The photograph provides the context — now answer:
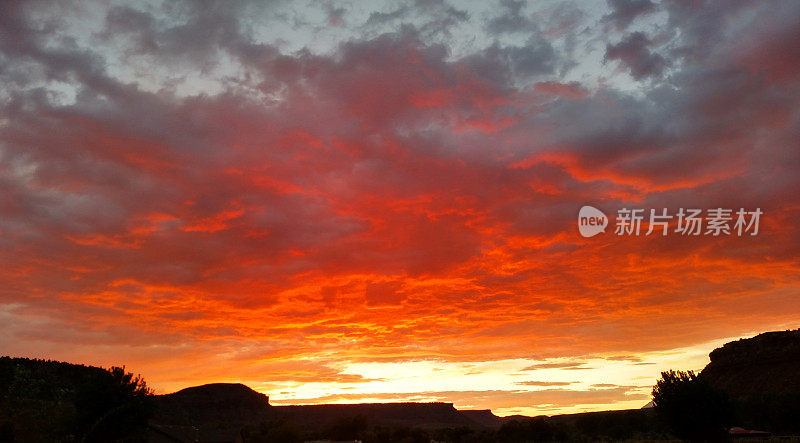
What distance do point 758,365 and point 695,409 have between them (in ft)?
231

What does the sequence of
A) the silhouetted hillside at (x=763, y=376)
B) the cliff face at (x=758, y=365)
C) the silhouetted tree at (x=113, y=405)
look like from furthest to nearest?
1. the cliff face at (x=758, y=365)
2. the silhouetted hillside at (x=763, y=376)
3. the silhouetted tree at (x=113, y=405)

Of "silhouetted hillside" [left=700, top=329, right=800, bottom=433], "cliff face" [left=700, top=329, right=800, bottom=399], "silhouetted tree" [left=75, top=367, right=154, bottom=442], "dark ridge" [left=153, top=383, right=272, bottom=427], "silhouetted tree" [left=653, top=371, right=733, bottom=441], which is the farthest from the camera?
"dark ridge" [left=153, top=383, right=272, bottom=427]

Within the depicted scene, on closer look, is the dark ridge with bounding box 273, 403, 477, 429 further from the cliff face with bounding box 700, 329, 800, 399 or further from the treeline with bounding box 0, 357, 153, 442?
the treeline with bounding box 0, 357, 153, 442

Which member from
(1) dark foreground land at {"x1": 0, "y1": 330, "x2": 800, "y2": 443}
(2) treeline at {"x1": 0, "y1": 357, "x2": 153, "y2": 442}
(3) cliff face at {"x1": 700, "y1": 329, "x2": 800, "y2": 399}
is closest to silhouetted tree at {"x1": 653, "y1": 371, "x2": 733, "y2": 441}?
(1) dark foreground land at {"x1": 0, "y1": 330, "x2": 800, "y2": 443}

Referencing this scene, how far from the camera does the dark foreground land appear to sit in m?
62.5

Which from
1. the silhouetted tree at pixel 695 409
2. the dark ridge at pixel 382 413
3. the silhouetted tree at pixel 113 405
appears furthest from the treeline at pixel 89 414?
the dark ridge at pixel 382 413

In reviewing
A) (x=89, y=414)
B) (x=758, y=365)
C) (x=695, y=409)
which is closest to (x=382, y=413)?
→ (x=758, y=365)

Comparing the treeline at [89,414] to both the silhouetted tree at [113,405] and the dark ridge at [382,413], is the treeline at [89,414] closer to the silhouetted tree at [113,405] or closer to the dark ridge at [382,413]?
the silhouetted tree at [113,405]

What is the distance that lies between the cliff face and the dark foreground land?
0.24 metres

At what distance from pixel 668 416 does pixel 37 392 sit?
91637 mm

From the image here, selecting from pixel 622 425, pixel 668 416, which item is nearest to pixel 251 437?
pixel 622 425

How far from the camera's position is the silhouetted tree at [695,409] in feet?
174

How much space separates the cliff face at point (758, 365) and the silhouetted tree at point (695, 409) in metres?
49.3

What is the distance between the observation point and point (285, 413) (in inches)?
6058
